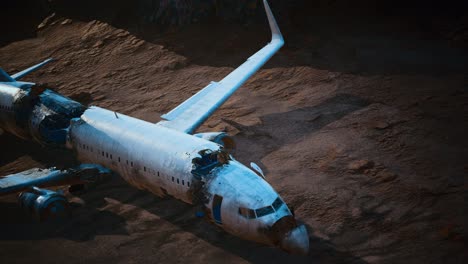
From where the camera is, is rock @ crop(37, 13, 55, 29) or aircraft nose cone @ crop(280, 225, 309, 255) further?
rock @ crop(37, 13, 55, 29)

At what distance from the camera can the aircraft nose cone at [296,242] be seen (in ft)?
66.0

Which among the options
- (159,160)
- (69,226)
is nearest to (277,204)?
(159,160)

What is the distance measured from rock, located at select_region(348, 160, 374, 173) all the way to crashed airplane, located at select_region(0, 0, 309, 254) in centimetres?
584

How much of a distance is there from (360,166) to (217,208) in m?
9.06

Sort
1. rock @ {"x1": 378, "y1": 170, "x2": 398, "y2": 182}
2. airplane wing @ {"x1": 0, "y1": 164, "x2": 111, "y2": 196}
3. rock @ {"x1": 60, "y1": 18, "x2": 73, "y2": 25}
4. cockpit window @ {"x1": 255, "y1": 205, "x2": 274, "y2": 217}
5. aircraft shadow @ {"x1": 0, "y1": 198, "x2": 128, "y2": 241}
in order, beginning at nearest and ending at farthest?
cockpit window @ {"x1": 255, "y1": 205, "x2": 274, "y2": 217} < aircraft shadow @ {"x1": 0, "y1": 198, "x2": 128, "y2": 241} < rock @ {"x1": 378, "y1": 170, "x2": 398, "y2": 182} < airplane wing @ {"x1": 0, "y1": 164, "x2": 111, "y2": 196} < rock @ {"x1": 60, "y1": 18, "x2": 73, "y2": 25}

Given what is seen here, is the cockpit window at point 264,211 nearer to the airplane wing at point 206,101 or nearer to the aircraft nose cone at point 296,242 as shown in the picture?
the aircraft nose cone at point 296,242

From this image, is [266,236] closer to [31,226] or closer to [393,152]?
[393,152]

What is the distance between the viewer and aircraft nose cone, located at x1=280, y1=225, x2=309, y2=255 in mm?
20109

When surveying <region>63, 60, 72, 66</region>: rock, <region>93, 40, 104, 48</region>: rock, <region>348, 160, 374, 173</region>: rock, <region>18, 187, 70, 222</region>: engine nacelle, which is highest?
<region>93, 40, 104, 48</region>: rock

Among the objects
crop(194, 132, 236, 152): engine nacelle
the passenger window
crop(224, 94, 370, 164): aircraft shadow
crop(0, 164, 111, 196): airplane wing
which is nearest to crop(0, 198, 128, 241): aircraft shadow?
crop(0, 164, 111, 196): airplane wing

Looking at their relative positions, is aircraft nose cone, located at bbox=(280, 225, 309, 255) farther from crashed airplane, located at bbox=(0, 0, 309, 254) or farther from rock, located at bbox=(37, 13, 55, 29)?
rock, located at bbox=(37, 13, 55, 29)

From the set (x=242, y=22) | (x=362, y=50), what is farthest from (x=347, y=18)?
(x=242, y=22)

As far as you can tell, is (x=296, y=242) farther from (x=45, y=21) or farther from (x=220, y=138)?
(x=45, y=21)

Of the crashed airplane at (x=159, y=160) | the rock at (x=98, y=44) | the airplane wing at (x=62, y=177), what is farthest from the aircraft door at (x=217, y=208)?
the rock at (x=98, y=44)
